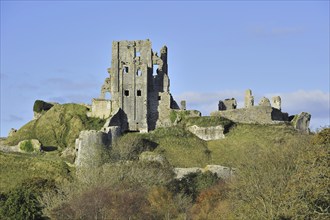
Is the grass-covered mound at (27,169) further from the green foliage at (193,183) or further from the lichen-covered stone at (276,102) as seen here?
the lichen-covered stone at (276,102)

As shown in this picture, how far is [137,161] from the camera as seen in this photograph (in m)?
71.6

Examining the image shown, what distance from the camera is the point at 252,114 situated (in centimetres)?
8144

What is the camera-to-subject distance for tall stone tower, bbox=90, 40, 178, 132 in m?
82.2

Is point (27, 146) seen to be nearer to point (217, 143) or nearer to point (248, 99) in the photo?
point (217, 143)

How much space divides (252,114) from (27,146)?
65.9ft

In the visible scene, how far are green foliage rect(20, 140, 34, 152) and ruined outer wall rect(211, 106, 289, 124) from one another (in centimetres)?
1626

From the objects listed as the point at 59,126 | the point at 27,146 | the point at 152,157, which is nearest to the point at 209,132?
the point at 152,157

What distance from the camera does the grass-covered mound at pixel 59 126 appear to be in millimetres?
83000

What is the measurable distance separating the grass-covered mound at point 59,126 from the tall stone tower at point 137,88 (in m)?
1.62

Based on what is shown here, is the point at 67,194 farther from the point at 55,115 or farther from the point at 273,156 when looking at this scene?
the point at 55,115

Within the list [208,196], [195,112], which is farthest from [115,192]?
[195,112]

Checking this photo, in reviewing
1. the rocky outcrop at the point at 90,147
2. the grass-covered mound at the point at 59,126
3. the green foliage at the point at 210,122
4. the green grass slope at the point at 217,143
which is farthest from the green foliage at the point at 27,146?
the green foliage at the point at 210,122

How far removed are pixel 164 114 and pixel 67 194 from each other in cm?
2369

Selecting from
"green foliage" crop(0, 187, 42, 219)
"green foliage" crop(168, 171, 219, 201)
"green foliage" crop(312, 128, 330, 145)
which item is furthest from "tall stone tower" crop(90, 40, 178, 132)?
"green foliage" crop(0, 187, 42, 219)
